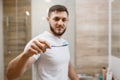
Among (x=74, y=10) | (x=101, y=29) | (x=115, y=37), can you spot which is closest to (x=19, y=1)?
(x=74, y=10)

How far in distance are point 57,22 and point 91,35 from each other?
1.18m

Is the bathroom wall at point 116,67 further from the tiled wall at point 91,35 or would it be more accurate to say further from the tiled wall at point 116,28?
the tiled wall at point 91,35

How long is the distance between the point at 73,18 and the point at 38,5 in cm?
51

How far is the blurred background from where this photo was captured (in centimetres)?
225

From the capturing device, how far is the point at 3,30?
8.27 feet

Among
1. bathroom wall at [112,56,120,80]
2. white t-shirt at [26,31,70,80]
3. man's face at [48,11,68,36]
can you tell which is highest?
man's face at [48,11,68,36]

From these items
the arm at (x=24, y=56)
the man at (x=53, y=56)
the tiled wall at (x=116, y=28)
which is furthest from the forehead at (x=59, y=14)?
the tiled wall at (x=116, y=28)

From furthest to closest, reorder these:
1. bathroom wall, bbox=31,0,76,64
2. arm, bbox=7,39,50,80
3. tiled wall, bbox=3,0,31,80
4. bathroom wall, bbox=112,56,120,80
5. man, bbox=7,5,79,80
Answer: tiled wall, bbox=3,0,31,80
bathroom wall, bbox=31,0,76,64
bathroom wall, bbox=112,56,120,80
man, bbox=7,5,79,80
arm, bbox=7,39,50,80

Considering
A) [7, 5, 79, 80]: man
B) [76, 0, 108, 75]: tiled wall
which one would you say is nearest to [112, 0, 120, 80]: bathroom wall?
[76, 0, 108, 75]: tiled wall

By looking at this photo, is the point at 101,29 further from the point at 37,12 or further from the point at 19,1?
the point at 19,1

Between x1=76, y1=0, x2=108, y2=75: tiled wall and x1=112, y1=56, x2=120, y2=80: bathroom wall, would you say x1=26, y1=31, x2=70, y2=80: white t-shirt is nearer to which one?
x1=112, y1=56, x2=120, y2=80: bathroom wall

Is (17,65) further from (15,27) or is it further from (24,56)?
(15,27)

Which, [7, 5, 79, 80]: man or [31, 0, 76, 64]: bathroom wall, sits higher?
[31, 0, 76, 64]: bathroom wall

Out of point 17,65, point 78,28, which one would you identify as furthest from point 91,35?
point 17,65
